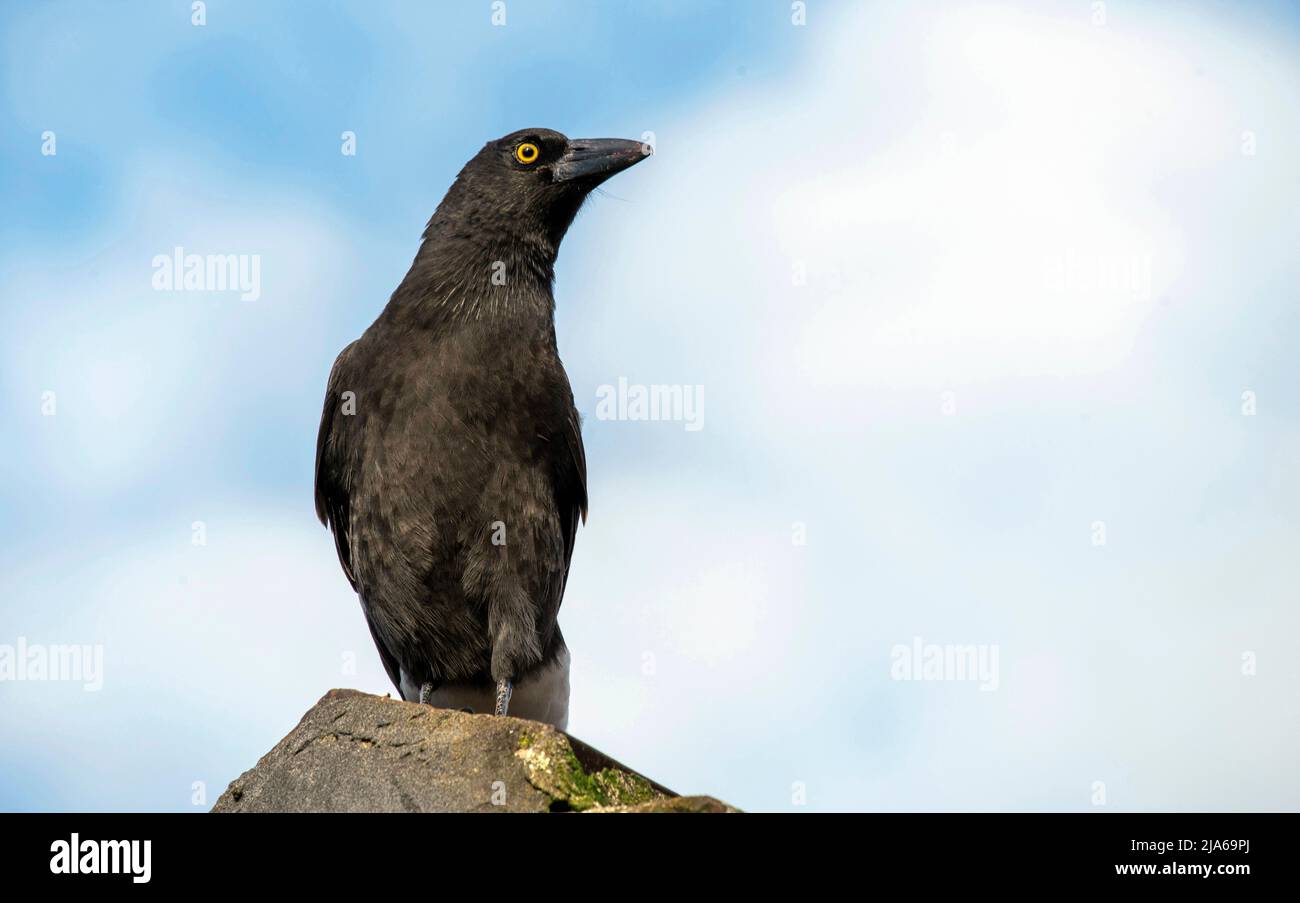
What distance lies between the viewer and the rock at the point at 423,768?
241 inches

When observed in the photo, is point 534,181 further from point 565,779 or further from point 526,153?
point 565,779

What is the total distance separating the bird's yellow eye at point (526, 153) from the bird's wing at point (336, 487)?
178cm

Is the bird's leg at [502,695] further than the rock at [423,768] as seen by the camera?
Yes

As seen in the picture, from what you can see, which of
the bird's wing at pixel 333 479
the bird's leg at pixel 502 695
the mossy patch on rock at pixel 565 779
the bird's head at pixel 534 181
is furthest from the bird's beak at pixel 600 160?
the mossy patch on rock at pixel 565 779

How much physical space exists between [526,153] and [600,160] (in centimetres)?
53

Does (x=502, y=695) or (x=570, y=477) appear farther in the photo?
(x=570, y=477)

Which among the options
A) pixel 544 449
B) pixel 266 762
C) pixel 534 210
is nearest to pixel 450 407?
pixel 544 449

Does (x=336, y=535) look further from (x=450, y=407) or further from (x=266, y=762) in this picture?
(x=266, y=762)

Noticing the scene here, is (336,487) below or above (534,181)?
below

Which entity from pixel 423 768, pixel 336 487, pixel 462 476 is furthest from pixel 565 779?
pixel 336 487

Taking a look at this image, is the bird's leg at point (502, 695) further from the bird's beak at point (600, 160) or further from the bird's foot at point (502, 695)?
the bird's beak at point (600, 160)

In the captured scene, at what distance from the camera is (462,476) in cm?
884

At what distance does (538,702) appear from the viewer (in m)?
9.48
